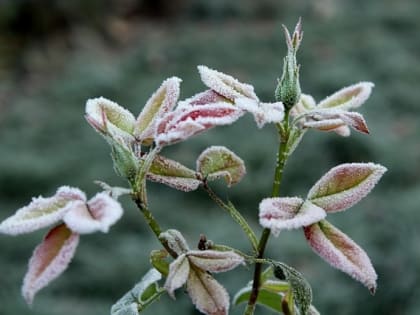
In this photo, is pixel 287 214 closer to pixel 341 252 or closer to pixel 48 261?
pixel 341 252

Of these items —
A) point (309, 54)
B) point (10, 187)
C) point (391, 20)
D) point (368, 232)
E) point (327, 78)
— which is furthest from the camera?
point (391, 20)

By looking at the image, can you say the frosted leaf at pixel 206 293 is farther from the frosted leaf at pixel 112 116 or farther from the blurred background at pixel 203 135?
the blurred background at pixel 203 135

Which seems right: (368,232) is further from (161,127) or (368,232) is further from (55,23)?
(55,23)

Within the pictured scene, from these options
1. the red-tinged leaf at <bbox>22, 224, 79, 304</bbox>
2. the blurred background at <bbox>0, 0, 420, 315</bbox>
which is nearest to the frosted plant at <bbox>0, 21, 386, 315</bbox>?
the red-tinged leaf at <bbox>22, 224, 79, 304</bbox>

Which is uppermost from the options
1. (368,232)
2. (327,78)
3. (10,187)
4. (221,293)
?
(221,293)

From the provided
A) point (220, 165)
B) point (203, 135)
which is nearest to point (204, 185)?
point (220, 165)

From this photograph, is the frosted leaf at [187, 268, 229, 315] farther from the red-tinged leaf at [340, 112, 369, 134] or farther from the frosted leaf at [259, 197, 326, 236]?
the red-tinged leaf at [340, 112, 369, 134]

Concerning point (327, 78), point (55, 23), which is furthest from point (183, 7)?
point (327, 78)
